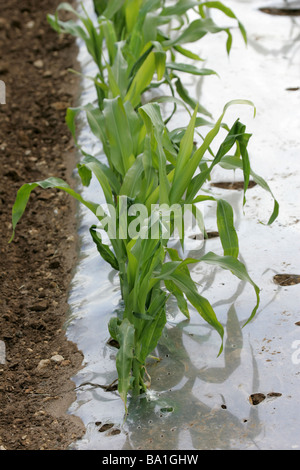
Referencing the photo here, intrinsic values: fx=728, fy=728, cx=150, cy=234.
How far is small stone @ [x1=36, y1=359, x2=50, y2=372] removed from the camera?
2035 millimetres

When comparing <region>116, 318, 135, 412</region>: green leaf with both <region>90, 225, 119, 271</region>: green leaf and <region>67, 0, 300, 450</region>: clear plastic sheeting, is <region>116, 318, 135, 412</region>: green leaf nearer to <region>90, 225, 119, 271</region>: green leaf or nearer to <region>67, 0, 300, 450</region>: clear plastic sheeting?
<region>67, 0, 300, 450</region>: clear plastic sheeting

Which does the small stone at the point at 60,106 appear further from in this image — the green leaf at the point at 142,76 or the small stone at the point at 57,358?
the small stone at the point at 57,358

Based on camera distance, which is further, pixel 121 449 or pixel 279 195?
pixel 279 195

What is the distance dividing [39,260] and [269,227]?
2.62ft

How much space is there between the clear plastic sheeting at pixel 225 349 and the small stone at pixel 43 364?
0.11 meters

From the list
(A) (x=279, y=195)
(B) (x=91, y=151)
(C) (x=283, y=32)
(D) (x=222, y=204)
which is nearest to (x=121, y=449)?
(D) (x=222, y=204)

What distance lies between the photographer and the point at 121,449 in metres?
1.72

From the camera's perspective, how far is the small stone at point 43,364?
2.04m

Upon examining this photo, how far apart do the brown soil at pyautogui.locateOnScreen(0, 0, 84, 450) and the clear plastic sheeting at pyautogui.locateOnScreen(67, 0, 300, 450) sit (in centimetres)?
6

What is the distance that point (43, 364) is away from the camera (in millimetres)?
2045

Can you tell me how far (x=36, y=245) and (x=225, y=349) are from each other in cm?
92

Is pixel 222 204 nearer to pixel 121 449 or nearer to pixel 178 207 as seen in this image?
pixel 178 207

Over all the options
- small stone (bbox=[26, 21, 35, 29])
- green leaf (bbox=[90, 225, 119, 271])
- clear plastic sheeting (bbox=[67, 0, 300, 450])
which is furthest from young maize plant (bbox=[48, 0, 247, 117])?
small stone (bbox=[26, 21, 35, 29])
